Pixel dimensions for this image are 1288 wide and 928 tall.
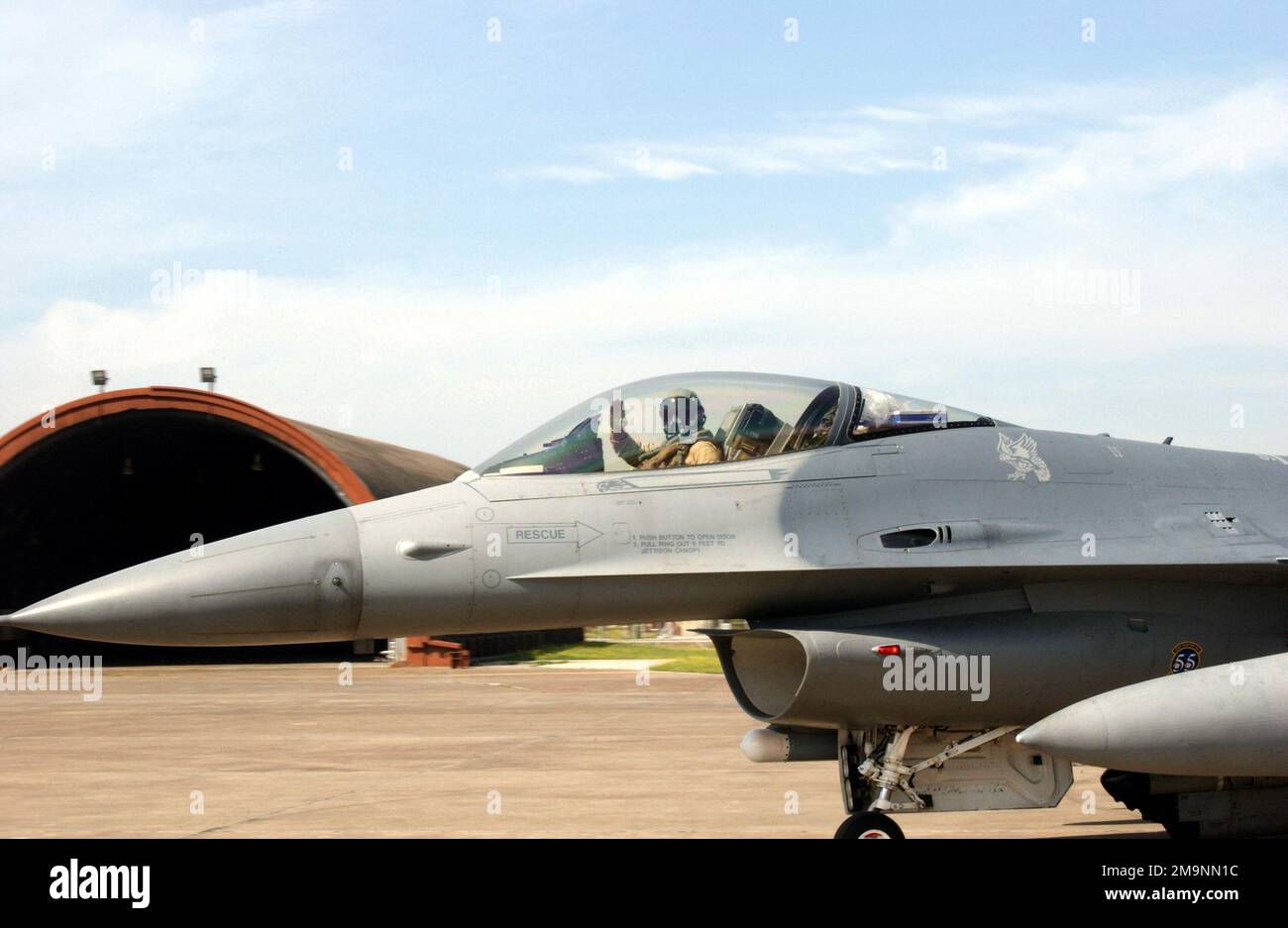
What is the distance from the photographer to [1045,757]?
810cm

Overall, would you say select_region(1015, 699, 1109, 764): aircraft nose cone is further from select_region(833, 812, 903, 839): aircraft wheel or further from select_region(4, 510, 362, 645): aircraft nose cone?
select_region(4, 510, 362, 645): aircraft nose cone

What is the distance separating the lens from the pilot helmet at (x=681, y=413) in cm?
783

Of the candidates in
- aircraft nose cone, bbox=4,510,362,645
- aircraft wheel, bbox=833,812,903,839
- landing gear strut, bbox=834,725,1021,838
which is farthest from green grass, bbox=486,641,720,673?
aircraft nose cone, bbox=4,510,362,645

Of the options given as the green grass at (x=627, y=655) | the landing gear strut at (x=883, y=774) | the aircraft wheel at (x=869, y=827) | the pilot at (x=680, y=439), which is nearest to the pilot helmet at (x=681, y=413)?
the pilot at (x=680, y=439)

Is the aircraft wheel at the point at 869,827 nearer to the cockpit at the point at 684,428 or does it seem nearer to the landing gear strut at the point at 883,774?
the landing gear strut at the point at 883,774

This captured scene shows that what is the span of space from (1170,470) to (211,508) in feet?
98.5

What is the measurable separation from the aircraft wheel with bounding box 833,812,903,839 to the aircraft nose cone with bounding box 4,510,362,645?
2.97m

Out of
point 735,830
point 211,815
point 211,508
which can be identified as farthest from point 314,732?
point 211,508

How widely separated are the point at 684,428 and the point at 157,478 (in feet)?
89.4

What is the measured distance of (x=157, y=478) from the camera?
32.5 metres

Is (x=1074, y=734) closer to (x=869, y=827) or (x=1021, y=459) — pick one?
(x=869, y=827)

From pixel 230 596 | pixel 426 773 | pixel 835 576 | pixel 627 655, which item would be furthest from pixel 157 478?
pixel 835 576

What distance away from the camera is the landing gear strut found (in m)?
7.81
